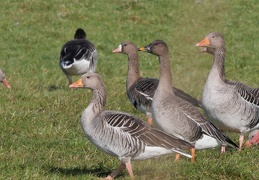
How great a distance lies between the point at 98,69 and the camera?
61.2ft

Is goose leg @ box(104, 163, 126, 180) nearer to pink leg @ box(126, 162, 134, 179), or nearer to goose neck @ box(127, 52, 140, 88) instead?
pink leg @ box(126, 162, 134, 179)

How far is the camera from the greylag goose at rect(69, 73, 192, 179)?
27.9ft

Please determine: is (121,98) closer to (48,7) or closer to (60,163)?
(60,163)

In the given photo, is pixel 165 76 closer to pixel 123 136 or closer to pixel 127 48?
pixel 123 136

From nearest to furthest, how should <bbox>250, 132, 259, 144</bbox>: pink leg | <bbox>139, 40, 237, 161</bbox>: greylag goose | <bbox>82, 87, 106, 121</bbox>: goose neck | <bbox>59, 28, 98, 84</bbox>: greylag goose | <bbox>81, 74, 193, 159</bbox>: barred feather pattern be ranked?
1. <bbox>81, 74, 193, 159</bbox>: barred feather pattern
2. <bbox>82, 87, 106, 121</bbox>: goose neck
3. <bbox>139, 40, 237, 161</bbox>: greylag goose
4. <bbox>250, 132, 259, 144</bbox>: pink leg
5. <bbox>59, 28, 98, 84</bbox>: greylag goose

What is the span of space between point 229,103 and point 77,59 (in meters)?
6.83

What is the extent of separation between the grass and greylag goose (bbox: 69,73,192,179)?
396 millimetres

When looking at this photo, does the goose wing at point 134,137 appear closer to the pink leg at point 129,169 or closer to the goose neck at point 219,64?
the pink leg at point 129,169

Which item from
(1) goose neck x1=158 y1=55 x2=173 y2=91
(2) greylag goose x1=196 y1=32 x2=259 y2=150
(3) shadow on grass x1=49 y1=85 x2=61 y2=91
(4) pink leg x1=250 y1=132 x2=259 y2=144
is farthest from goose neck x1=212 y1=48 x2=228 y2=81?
(3) shadow on grass x1=49 y1=85 x2=61 y2=91

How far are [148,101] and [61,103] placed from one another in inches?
85.5

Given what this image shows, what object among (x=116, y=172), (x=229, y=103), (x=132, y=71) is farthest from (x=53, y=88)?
(x=116, y=172)

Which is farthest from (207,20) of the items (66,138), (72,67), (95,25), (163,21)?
(66,138)

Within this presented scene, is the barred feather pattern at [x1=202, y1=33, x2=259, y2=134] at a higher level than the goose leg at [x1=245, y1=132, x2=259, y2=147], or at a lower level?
higher

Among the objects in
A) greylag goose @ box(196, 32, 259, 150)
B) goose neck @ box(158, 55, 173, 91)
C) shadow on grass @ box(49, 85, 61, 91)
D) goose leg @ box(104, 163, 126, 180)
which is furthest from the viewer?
shadow on grass @ box(49, 85, 61, 91)
